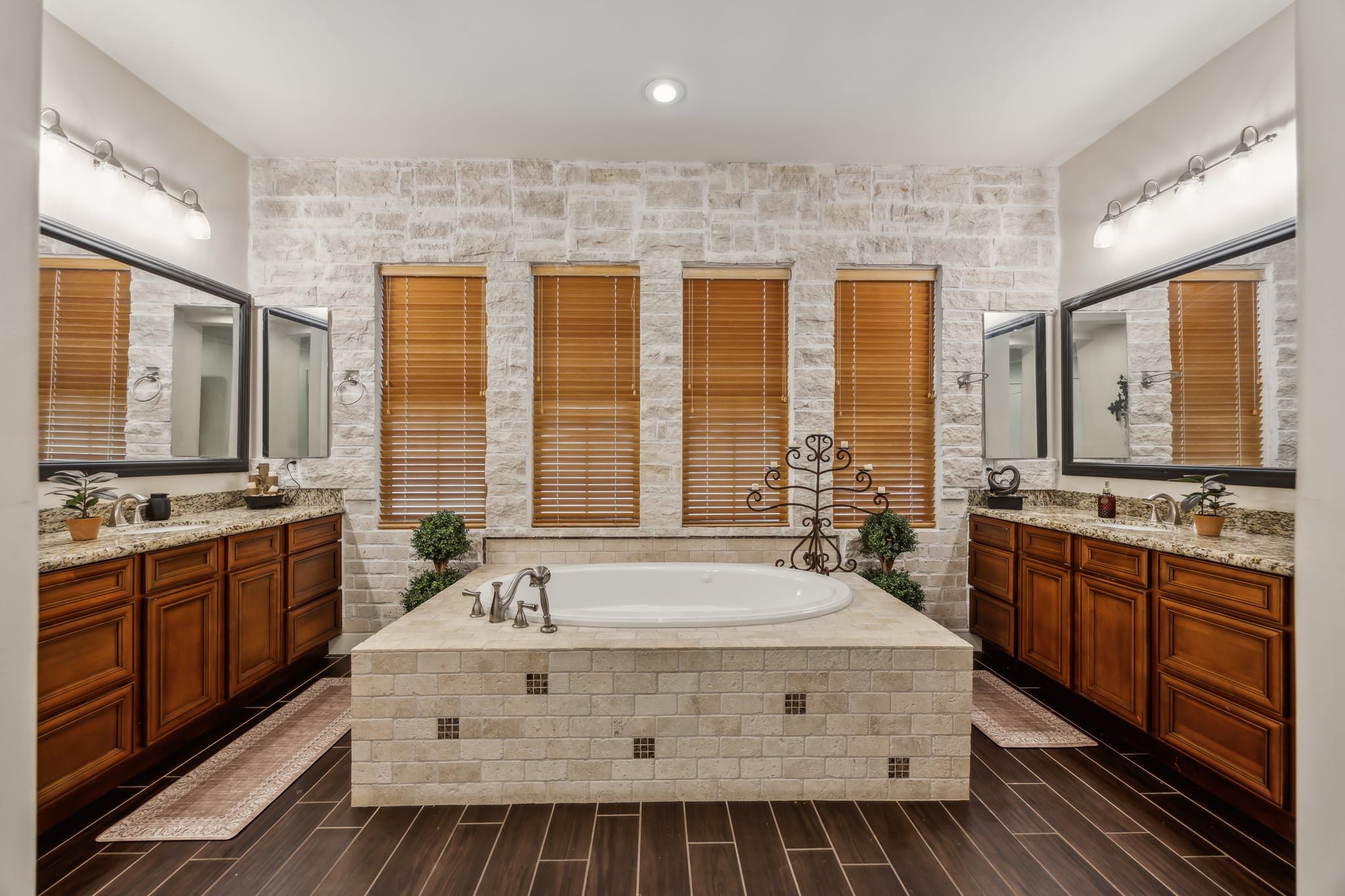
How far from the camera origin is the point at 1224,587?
202cm

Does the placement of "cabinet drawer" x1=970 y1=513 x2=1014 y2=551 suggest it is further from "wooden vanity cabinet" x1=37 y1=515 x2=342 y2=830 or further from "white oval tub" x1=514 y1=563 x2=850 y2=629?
"wooden vanity cabinet" x1=37 y1=515 x2=342 y2=830

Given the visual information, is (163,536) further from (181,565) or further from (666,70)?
(666,70)

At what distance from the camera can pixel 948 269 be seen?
140 inches

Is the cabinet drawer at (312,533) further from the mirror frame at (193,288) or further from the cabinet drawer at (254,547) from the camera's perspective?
the mirror frame at (193,288)

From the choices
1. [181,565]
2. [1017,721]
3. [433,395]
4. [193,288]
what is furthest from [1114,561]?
[193,288]

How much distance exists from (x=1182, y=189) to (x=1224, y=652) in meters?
2.01

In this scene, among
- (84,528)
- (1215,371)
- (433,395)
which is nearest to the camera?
(84,528)

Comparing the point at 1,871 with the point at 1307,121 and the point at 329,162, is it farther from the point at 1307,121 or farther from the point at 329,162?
the point at 329,162

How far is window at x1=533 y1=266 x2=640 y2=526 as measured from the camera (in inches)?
140

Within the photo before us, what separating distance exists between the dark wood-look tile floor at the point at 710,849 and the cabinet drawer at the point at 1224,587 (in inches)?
26.6

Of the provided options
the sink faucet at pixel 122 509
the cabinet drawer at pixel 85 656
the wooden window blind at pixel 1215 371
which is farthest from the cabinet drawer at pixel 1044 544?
the sink faucet at pixel 122 509

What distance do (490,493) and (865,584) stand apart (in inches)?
81.4

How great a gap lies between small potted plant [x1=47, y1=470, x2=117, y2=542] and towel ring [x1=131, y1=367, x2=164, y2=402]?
0.39 m

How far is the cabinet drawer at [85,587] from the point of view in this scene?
1.83 m
